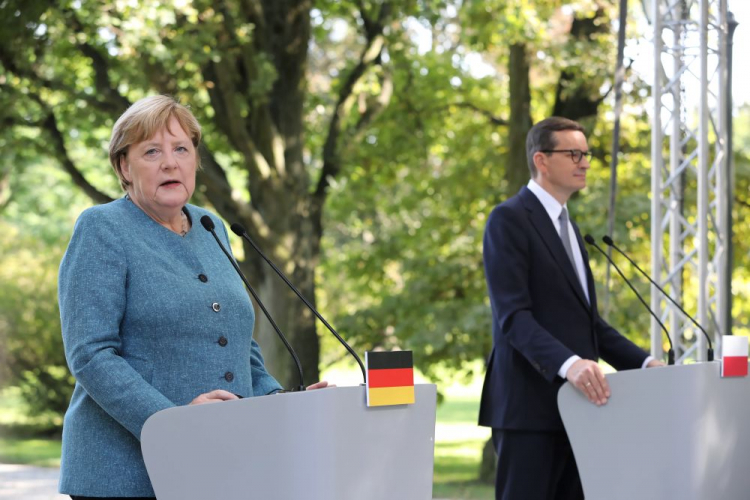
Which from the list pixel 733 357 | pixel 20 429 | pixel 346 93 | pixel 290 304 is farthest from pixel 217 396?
pixel 20 429

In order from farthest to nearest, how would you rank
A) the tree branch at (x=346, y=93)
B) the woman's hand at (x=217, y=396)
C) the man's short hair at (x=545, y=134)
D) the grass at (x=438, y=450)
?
the grass at (x=438, y=450)
the tree branch at (x=346, y=93)
the man's short hair at (x=545, y=134)
the woman's hand at (x=217, y=396)

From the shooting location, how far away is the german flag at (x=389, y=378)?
70.1 inches

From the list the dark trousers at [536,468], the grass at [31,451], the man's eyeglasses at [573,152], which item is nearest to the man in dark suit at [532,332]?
the dark trousers at [536,468]

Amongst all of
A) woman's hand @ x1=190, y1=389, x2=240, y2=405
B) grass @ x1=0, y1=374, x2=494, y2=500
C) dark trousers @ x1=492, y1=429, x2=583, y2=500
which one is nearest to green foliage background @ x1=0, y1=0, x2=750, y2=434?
grass @ x1=0, y1=374, x2=494, y2=500

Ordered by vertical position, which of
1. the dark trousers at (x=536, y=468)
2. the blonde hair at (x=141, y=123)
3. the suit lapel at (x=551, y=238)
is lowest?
the dark trousers at (x=536, y=468)

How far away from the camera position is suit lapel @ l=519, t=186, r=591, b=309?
2.80m

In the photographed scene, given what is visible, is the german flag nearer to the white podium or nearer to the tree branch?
the white podium

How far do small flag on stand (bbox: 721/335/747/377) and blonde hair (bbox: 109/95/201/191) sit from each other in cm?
146

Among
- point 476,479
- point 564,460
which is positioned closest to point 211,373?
point 564,460

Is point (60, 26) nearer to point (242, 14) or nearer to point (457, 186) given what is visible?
point (242, 14)

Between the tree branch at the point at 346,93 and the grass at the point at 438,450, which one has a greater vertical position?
the tree branch at the point at 346,93

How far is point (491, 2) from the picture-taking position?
29.6ft

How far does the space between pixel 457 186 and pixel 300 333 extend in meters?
2.72

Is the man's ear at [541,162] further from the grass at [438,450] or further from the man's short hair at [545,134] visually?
the grass at [438,450]
